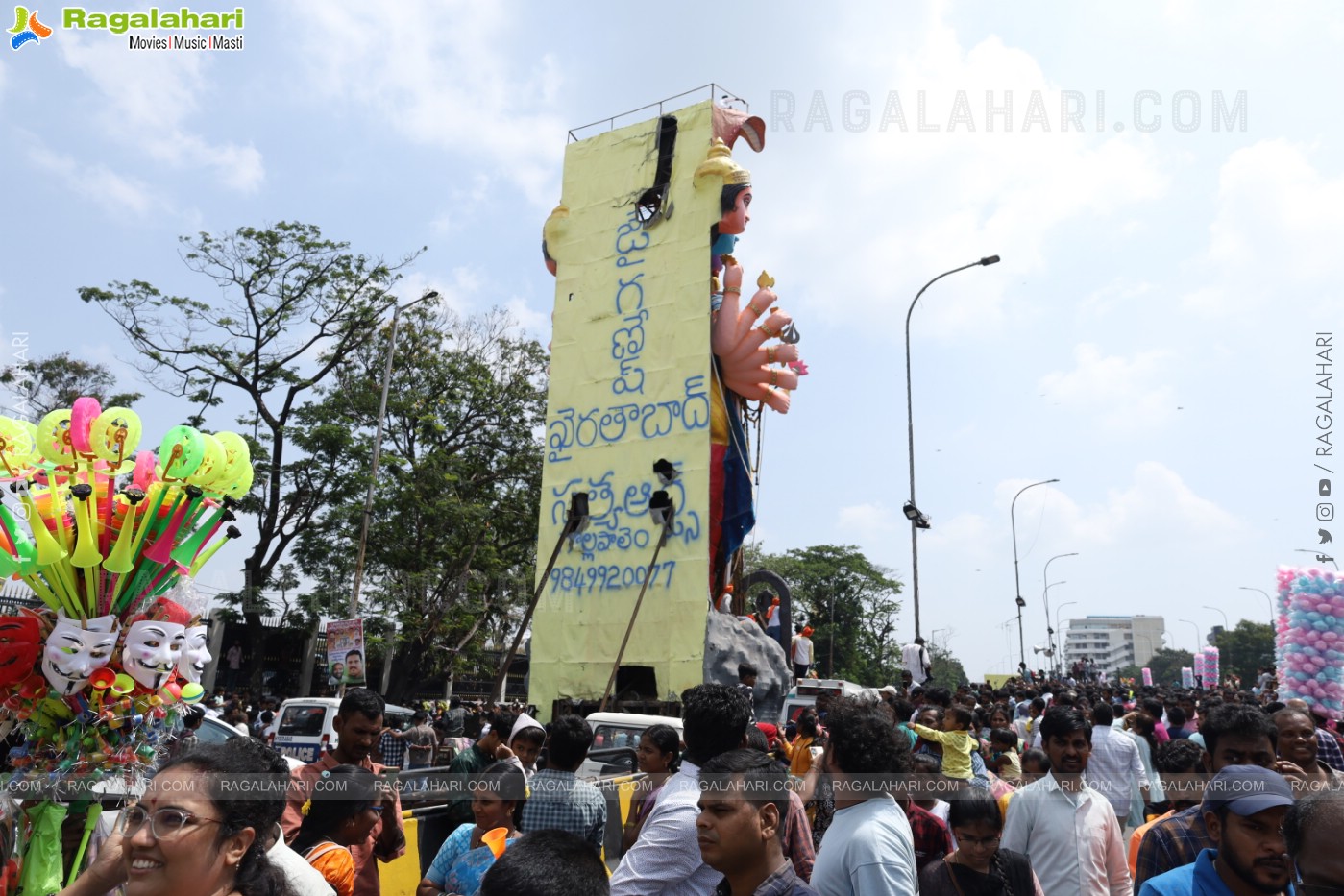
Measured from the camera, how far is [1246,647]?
263ft

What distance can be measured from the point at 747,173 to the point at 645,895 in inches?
674

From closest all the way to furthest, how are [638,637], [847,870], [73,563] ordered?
[847,870] → [73,563] → [638,637]

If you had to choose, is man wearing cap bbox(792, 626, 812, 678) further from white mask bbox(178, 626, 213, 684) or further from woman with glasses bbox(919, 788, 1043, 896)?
woman with glasses bbox(919, 788, 1043, 896)

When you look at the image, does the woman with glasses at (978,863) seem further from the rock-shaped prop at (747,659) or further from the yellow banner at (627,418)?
the yellow banner at (627,418)

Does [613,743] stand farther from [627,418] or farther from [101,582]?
[627,418]

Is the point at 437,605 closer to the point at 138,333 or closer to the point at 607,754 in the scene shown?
the point at 138,333

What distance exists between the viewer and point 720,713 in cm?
378

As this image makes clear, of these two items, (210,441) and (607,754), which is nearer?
(210,441)

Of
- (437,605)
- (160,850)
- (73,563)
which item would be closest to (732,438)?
(437,605)

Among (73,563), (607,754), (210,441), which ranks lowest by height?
(607,754)

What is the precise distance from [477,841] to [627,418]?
15324 mm

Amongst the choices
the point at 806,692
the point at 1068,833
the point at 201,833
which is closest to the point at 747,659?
the point at 806,692

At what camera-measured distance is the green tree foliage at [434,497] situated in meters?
23.1

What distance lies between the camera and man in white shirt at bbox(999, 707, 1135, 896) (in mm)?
4129
